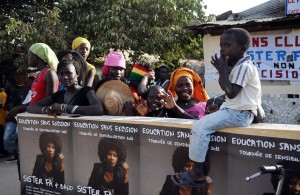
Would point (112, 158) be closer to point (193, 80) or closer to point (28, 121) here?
point (28, 121)

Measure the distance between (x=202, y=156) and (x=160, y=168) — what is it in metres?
0.46

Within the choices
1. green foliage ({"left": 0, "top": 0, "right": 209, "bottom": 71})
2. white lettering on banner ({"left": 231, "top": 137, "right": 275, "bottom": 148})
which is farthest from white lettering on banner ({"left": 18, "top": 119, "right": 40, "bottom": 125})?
green foliage ({"left": 0, "top": 0, "right": 209, "bottom": 71})

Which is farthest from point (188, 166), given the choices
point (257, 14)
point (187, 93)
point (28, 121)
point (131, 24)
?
point (131, 24)

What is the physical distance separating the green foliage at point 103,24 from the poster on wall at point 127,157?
6.34m

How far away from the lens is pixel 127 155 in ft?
10.1

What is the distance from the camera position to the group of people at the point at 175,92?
251 cm

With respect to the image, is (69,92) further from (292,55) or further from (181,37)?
(181,37)

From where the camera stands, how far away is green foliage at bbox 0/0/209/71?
989cm

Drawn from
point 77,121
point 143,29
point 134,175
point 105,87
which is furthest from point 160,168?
point 143,29

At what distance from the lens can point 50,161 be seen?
3.66m

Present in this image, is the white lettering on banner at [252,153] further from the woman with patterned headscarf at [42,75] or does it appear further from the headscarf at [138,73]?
the headscarf at [138,73]

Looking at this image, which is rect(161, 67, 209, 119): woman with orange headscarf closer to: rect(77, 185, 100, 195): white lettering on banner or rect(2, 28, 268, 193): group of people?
rect(2, 28, 268, 193): group of people

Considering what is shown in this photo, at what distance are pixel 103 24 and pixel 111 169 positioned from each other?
26.8 ft

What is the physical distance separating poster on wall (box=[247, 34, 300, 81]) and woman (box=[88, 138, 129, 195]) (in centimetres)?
638
